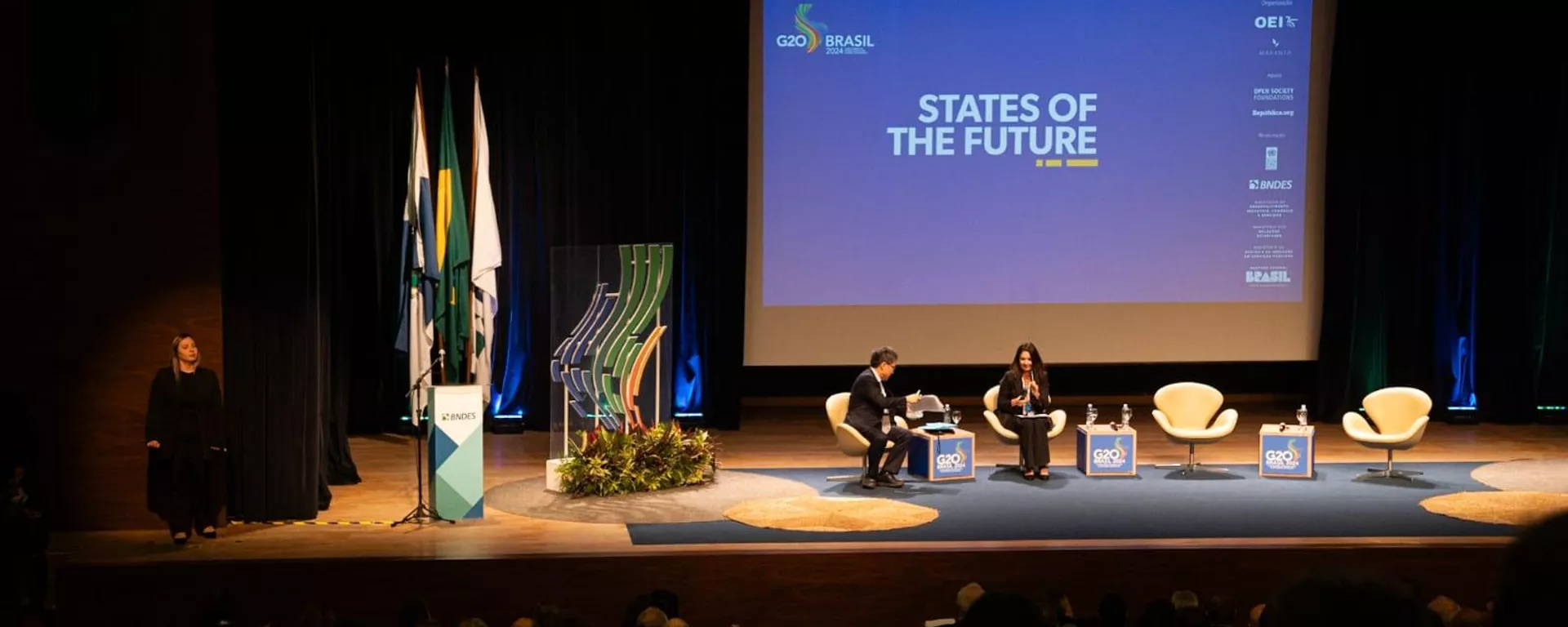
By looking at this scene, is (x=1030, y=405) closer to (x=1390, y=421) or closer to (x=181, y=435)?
(x=1390, y=421)

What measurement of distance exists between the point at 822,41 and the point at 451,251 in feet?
10.7

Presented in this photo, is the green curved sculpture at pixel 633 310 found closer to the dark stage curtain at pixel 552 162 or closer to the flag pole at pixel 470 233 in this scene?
the flag pole at pixel 470 233

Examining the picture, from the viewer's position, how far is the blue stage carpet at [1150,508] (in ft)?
25.3

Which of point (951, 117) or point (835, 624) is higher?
point (951, 117)

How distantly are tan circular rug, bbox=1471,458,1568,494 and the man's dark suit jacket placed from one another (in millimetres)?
3885

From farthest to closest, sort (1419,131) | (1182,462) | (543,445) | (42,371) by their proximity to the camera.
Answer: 1. (1419,131)
2. (543,445)
3. (1182,462)
4. (42,371)

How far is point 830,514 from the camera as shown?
8148 millimetres

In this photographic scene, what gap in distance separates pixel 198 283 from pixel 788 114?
16.5ft

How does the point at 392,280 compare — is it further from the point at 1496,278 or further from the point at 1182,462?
the point at 1496,278

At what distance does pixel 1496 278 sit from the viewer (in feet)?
40.7

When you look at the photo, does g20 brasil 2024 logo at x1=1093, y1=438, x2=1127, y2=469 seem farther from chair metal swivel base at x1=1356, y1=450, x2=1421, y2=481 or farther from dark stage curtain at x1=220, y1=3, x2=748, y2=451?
dark stage curtain at x1=220, y1=3, x2=748, y2=451

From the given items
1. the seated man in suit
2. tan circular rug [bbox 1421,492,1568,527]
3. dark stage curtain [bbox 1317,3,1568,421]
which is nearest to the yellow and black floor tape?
the seated man in suit

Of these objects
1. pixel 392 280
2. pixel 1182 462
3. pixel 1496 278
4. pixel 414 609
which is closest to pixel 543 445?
pixel 392 280

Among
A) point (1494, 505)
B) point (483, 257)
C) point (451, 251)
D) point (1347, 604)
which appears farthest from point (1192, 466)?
point (1347, 604)
